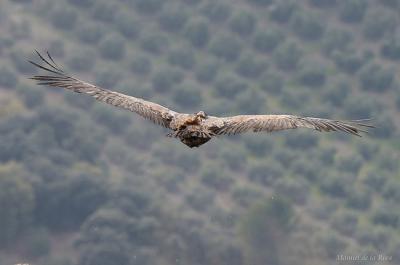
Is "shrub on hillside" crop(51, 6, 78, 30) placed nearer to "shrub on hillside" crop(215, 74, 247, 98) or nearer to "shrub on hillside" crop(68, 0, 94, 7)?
"shrub on hillside" crop(68, 0, 94, 7)

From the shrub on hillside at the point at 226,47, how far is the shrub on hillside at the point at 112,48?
892 cm

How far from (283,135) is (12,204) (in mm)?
24699

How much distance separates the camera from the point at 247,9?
357 ft

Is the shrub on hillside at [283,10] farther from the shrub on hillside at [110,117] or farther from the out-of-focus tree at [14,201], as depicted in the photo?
the out-of-focus tree at [14,201]

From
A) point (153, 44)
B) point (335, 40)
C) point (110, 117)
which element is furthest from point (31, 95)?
point (335, 40)

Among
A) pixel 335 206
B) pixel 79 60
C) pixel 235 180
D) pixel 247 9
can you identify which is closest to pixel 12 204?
pixel 235 180

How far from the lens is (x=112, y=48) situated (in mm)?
102062

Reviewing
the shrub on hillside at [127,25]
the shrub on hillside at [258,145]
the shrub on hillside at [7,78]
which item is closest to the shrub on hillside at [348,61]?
the shrub on hillside at [258,145]

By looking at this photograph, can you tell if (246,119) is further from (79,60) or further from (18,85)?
(79,60)

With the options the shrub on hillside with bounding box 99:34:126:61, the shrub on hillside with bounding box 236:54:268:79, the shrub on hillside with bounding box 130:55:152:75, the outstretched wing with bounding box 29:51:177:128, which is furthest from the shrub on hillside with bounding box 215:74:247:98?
the outstretched wing with bounding box 29:51:177:128

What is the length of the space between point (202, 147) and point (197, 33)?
27248mm

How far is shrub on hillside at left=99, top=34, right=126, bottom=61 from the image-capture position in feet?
334

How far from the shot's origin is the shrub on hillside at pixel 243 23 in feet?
351

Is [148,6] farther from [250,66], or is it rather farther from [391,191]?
[391,191]
